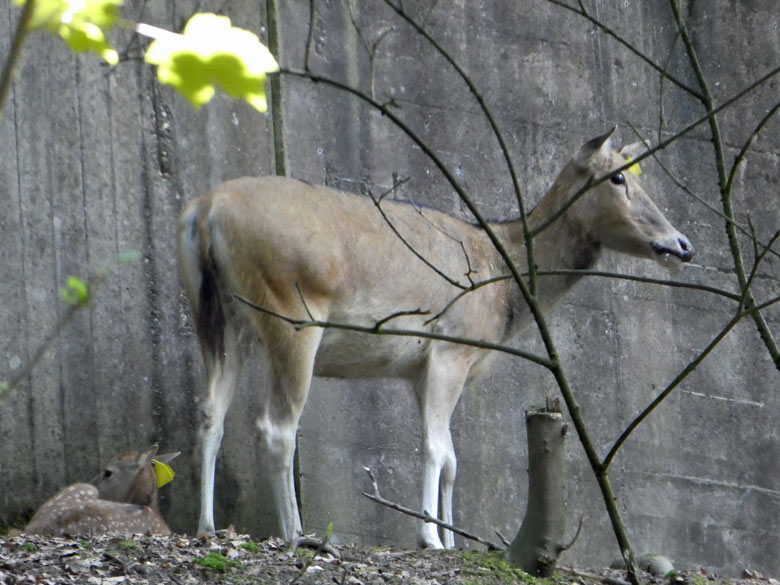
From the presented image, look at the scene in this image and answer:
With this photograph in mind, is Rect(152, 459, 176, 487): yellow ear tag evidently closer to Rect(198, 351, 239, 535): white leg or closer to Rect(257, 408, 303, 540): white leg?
Rect(198, 351, 239, 535): white leg

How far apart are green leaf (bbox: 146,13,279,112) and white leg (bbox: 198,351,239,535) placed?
5.29 metres

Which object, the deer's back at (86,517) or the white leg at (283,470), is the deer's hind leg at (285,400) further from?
the deer's back at (86,517)

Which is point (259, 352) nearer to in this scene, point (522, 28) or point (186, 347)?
point (186, 347)

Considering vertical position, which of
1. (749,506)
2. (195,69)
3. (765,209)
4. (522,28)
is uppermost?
(522,28)

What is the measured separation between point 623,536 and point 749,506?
6.56 m

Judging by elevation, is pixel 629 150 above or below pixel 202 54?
above

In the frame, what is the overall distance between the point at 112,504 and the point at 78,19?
509 centimetres

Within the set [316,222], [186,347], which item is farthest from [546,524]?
[186,347]

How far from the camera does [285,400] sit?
6.57 meters

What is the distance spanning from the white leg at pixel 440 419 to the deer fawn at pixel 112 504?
1.38 meters

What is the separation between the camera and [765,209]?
1016 centimetres

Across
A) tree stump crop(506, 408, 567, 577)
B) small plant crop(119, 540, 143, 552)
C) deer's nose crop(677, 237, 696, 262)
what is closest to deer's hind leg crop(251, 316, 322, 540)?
small plant crop(119, 540, 143, 552)

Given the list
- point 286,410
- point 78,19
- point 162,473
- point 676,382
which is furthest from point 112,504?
point 78,19

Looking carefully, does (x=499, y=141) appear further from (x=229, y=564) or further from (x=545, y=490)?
(x=229, y=564)
